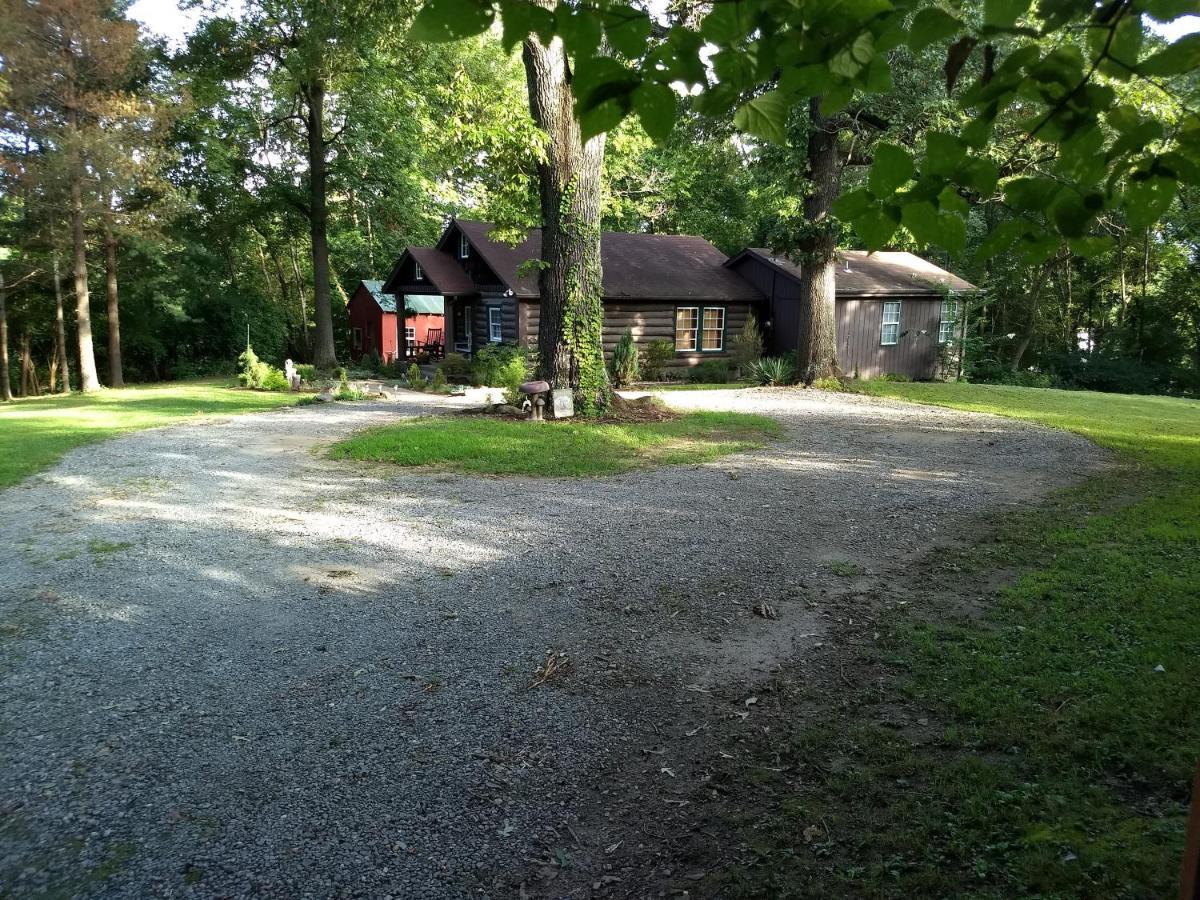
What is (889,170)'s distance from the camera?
7.36 ft

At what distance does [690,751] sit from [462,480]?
6587 mm

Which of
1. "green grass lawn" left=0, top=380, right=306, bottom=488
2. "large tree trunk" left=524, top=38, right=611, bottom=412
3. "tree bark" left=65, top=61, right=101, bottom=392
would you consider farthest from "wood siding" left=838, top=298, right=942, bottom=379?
"tree bark" left=65, top=61, right=101, bottom=392

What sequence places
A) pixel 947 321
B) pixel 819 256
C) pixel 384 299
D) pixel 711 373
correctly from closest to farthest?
1. pixel 819 256
2. pixel 711 373
3. pixel 947 321
4. pixel 384 299

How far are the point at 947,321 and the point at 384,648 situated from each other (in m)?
26.0

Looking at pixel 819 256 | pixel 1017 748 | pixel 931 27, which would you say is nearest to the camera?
pixel 931 27

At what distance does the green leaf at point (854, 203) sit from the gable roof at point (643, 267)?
21.7 m

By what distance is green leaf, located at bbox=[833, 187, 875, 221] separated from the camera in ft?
7.63

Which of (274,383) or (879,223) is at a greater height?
(879,223)

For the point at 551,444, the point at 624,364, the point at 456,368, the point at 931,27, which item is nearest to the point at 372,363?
the point at 456,368

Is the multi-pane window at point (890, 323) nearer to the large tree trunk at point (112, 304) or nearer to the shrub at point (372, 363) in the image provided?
the shrub at point (372, 363)

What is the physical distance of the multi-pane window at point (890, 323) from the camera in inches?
1027

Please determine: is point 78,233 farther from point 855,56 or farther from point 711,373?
point 855,56

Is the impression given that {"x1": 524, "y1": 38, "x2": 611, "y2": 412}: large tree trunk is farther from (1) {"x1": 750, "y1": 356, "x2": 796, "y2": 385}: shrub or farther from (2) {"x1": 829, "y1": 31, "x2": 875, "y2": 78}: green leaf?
(2) {"x1": 829, "y1": 31, "x2": 875, "y2": 78}: green leaf

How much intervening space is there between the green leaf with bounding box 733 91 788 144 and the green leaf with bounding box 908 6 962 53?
0.38 meters
